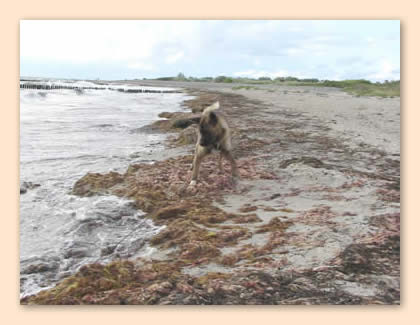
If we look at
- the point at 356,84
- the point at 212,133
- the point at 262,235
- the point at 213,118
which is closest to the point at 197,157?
the point at 212,133

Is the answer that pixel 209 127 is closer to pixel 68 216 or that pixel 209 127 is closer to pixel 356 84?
pixel 68 216

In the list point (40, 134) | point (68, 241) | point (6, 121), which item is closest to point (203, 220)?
point (68, 241)

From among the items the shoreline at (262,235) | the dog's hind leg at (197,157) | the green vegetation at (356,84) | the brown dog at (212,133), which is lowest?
the shoreline at (262,235)

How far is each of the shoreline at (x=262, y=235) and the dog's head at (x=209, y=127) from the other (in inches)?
34.2

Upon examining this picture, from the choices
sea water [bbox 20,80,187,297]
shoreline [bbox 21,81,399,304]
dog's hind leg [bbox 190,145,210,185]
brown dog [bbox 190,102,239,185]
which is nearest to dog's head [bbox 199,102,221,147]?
brown dog [bbox 190,102,239,185]

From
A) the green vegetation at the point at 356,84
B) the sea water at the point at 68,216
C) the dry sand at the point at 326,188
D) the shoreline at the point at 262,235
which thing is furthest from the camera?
the green vegetation at the point at 356,84

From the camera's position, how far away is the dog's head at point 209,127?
238 inches

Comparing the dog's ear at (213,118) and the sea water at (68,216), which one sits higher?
Answer: the dog's ear at (213,118)

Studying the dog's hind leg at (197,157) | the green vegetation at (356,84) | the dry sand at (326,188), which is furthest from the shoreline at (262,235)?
the green vegetation at (356,84)

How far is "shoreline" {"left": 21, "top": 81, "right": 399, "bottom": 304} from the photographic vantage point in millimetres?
3816

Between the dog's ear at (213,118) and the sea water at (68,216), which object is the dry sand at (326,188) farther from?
the sea water at (68,216)

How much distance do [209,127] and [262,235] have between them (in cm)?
189

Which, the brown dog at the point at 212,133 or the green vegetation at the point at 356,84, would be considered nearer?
the brown dog at the point at 212,133

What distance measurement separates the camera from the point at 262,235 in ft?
16.4
